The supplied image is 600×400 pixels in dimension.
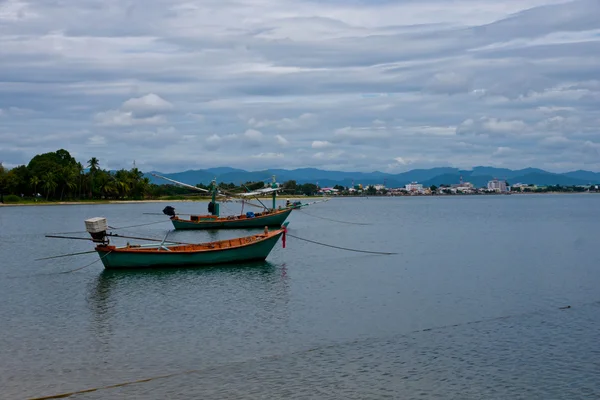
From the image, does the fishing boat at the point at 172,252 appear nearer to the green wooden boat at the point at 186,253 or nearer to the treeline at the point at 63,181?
the green wooden boat at the point at 186,253

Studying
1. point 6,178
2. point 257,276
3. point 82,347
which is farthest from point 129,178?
point 82,347

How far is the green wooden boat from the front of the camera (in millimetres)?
31328

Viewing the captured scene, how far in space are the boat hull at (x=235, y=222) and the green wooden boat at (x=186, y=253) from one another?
23739mm

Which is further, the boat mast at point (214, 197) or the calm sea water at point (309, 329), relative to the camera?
the boat mast at point (214, 197)

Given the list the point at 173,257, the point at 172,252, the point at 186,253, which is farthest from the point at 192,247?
the point at 172,252

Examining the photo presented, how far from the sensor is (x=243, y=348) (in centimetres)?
1762

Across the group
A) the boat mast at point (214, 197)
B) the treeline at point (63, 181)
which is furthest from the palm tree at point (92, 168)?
the boat mast at point (214, 197)

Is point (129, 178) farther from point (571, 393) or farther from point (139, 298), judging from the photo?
point (571, 393)

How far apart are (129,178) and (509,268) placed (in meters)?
116

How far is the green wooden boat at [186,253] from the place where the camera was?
3133 cm

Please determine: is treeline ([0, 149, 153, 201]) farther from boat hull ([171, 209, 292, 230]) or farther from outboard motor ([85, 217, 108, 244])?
outboard motor ([85, 217, 108, 244])

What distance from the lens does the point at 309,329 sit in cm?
1975

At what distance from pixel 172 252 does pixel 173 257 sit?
325mm

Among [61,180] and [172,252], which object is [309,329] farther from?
[61,180]
